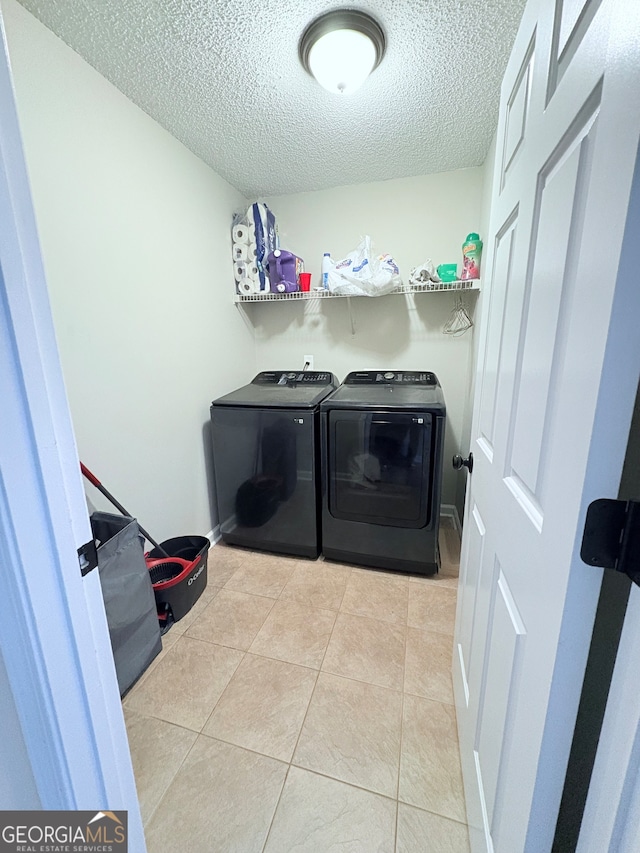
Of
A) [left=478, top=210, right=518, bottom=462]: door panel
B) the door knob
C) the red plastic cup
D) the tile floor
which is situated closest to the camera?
[left=478, top=210, right=518, bottom=462]: door panel

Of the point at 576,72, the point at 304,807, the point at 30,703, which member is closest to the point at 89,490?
the point at 30,703

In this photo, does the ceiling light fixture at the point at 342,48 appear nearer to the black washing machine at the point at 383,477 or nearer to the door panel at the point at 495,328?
the door panel at the point at 495,328

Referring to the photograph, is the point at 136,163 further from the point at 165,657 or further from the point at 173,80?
the point at 165,657

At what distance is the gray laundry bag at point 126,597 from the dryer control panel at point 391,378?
1658 millimetres

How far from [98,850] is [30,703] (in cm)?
41

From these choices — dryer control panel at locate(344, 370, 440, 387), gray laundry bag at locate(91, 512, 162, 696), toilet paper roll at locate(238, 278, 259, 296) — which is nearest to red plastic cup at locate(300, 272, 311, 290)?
toilet paper roll at locate(238, 278, 259, 296)

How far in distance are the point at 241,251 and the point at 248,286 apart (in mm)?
234

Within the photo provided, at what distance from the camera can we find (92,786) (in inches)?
25.9

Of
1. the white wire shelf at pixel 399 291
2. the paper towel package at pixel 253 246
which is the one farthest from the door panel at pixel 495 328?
the paper towel package at pixel 253 246

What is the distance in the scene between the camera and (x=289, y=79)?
145 cm

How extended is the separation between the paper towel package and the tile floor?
203 centimetres

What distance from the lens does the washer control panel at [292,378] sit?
2.50 m

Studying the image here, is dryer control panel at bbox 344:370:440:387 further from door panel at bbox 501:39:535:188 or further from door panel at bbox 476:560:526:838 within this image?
door panel at bbox 476:560:526:838

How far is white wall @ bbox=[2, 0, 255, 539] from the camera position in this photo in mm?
1273
